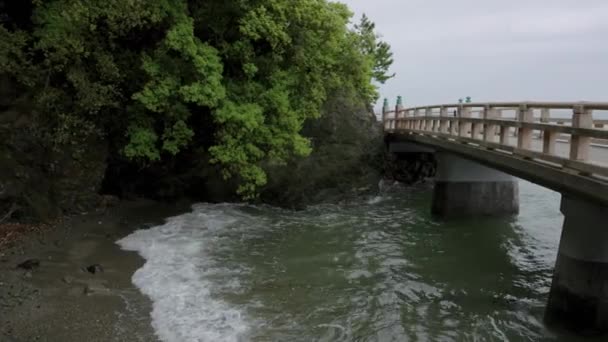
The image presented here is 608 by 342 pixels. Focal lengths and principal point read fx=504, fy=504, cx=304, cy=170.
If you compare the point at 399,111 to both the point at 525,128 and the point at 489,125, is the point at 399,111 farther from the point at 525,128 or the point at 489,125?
the point at 525,128

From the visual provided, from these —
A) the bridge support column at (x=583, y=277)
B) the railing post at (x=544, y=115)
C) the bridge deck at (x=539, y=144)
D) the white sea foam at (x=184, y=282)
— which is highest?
the railing post at (x=544, y=115)

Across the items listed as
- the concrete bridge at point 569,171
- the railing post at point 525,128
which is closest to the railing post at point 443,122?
the concrete bridge at point 569,171

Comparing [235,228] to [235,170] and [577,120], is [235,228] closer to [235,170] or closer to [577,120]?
[235,170]

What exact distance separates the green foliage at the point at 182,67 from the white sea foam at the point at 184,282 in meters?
2.26

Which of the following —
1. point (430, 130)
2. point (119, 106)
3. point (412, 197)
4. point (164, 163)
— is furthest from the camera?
point (412, 197)

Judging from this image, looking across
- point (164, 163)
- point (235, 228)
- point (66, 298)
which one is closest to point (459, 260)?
point (235, 228)

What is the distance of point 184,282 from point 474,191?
38.7 ft

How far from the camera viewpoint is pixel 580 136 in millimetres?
Result: 8680

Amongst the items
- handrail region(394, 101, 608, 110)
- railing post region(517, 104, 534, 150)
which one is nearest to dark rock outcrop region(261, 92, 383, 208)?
handrail region(394, 101, 608, 110)

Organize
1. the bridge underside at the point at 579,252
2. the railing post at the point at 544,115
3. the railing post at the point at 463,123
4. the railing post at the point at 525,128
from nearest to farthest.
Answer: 1. the bridge underside at the point at 579,252
2. the railing post at the point at 544,115
3. the railing post at the point at 525,128
4. the railing post at the point at 463,123

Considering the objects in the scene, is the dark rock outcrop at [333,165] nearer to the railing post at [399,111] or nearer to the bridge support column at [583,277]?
the railing post at [399,111]

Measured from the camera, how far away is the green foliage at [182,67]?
1308cm

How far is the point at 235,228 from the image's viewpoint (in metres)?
15.1

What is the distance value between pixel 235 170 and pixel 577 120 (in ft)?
30.6
